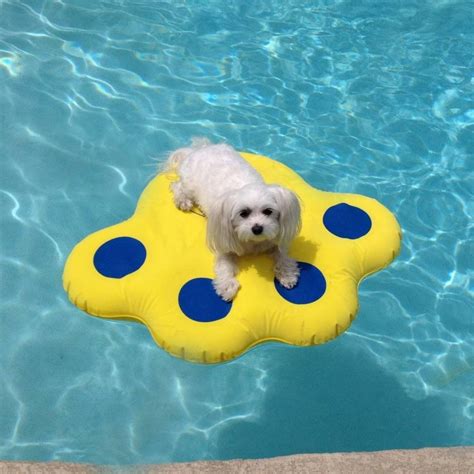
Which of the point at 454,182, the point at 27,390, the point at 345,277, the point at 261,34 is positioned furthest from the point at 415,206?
the point at 27,390

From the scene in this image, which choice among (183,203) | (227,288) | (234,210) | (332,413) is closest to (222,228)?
(234,210)

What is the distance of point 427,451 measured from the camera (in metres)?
4.19

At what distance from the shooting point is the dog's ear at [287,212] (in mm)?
4285

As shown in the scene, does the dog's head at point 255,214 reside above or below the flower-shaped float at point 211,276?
above

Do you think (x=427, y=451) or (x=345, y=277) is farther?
(x=345, y=277)

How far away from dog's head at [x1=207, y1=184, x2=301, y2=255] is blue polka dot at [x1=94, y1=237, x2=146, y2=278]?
71cm

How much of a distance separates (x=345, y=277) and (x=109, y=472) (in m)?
2.03

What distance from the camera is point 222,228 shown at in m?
4.39

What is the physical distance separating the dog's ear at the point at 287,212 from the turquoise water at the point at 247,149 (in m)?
1.62

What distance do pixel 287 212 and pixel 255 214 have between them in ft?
0.69

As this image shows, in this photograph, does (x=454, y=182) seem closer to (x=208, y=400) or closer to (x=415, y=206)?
(x=415, y=206)

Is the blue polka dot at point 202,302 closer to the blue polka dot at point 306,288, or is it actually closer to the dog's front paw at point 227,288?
the dog's front paw at point 227,288

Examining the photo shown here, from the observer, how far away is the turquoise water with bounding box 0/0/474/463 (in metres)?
5.36

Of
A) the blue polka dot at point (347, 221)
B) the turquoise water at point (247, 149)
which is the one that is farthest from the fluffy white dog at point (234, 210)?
the turquoise water at point (247, 149)
